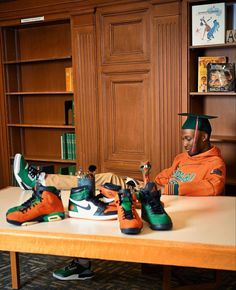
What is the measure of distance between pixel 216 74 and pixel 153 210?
192cm

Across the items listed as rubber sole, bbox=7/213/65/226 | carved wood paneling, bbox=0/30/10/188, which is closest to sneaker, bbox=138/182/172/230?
rubber sole, bbox=7/213/65/226

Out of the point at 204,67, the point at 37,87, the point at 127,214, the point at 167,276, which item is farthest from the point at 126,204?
the point at 37,87

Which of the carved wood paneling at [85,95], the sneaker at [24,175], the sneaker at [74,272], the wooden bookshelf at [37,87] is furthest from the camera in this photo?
the wooden bookshelf at [37,87]

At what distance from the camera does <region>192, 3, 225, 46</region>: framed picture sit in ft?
10.3

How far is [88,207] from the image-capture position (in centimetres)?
173

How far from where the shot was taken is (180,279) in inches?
98.7

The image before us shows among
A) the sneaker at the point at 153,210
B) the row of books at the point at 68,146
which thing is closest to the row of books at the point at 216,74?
the row of books at the point at 68,146

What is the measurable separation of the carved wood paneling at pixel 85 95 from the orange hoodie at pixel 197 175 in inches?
42.1

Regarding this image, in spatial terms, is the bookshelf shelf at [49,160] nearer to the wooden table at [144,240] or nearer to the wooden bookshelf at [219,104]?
the wooden bookshelf at [219,104]

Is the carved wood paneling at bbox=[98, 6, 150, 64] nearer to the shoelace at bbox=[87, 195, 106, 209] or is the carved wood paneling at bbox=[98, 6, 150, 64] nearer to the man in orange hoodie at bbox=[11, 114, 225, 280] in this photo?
the man in orange hoodie at bbox=[11, 114, 225, 280]

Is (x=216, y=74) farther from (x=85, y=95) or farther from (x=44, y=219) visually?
(x=44, y=219)

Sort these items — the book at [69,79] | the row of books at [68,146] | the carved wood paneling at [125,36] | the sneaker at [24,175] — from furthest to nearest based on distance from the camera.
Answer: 1. the row of books at [68,146]
2. the book at [69,79]
3. the carved wood paneling at [125,36]
4. the sneaker at [24,175]

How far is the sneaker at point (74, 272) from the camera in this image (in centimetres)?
251

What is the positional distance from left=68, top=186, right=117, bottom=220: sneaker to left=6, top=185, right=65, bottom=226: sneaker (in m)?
0.08
